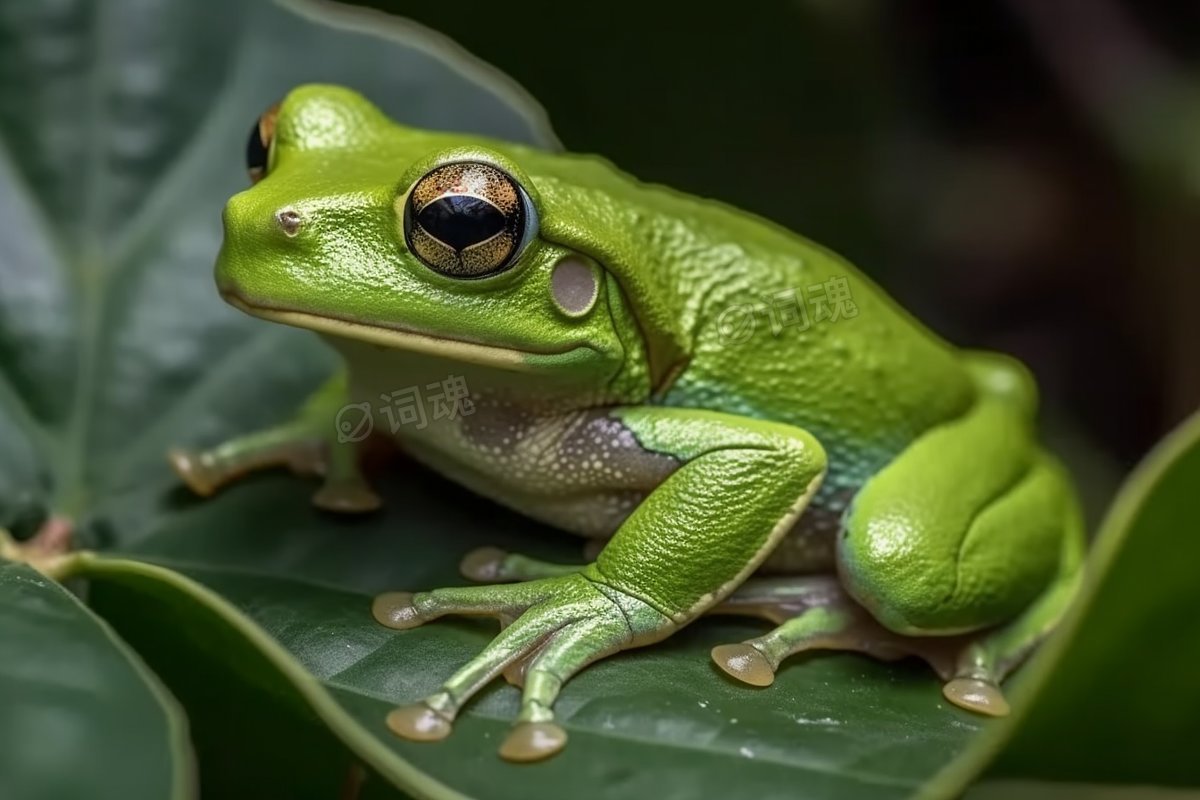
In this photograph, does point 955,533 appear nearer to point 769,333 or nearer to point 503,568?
point 769,333

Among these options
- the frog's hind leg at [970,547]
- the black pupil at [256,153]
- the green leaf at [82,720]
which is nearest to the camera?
the green leaf at [82,720]

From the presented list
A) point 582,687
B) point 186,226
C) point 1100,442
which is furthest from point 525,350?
point 1100,442

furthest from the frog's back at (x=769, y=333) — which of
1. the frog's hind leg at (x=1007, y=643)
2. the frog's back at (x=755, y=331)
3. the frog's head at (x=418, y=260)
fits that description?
the frog's hind leg at (x=1007, y=643)

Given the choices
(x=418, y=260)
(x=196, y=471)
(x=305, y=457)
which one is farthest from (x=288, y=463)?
(x=418, y=260)

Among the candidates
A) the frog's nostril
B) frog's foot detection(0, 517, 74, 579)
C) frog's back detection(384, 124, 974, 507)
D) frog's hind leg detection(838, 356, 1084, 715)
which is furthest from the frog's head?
frog's hind leg detection(838, 356, 1084, 715)

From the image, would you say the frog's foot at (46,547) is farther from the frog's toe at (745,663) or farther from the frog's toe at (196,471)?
the frog's toe at (745,663)

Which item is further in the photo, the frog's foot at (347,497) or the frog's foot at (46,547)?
the frog's foot at (347,497)
